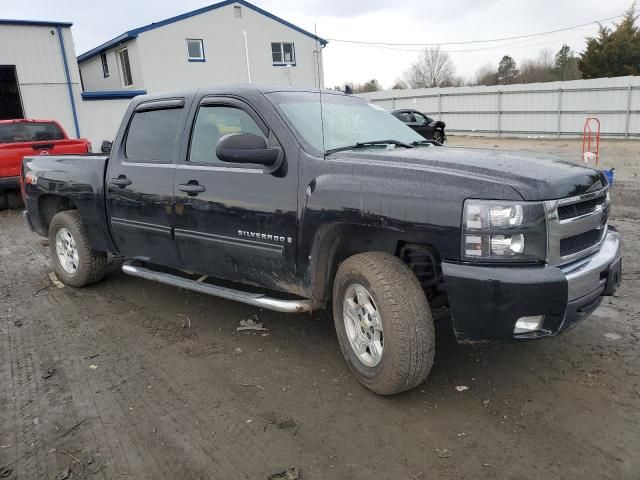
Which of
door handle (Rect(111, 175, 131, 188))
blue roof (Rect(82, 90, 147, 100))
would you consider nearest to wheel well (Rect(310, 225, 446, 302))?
door handle (Rect(111, 175, 131, 188))

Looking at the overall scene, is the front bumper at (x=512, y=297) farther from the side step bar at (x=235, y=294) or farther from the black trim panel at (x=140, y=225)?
the black trim panel at (x=140, y=225)

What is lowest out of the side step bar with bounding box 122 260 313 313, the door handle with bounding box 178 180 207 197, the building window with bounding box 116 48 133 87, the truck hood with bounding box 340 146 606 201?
the side step bar with bounding box 122 260 313 313

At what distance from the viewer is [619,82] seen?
20.6 meters

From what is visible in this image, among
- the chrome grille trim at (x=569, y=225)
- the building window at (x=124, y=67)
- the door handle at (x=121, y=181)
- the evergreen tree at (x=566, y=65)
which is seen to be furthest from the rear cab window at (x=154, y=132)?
the evergreen tree at (x=566, y=65)

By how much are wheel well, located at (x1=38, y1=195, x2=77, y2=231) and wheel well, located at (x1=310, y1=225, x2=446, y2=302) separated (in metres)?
3.50

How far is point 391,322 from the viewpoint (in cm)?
295

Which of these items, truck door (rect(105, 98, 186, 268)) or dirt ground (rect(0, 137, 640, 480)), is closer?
dirt ground (rect(0, 137, 640, 480))

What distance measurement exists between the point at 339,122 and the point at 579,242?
1.87 metres

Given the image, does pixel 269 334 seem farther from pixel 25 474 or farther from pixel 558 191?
pixel 558 191

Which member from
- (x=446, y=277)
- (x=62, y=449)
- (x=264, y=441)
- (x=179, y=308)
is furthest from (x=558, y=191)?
(x=179, y=308)

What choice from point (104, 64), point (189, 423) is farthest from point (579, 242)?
point (104, 64)

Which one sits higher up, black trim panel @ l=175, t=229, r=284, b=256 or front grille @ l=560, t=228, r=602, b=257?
front grille @ l=560, t=228, r=602, b=257

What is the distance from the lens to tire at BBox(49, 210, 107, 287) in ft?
17.3

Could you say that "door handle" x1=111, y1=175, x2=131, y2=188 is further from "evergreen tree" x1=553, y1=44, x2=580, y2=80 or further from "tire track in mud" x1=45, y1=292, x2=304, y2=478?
"evergreen tree" x1=553, y1=44, x2=580, y2=80
